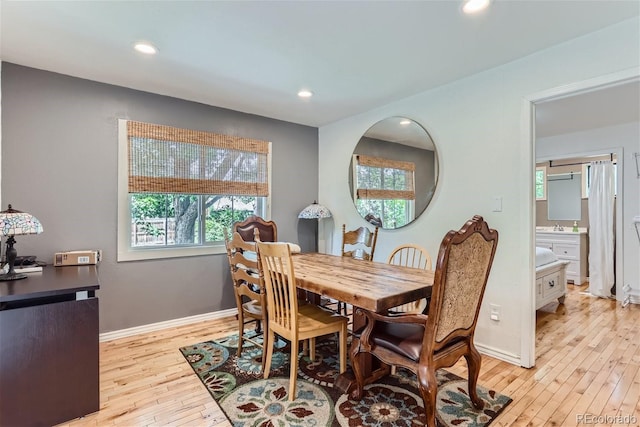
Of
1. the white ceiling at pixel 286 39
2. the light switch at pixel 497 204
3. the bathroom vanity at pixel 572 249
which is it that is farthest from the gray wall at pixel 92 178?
the bathroom vanity at pixel 572 249

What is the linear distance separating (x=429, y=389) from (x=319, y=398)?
0.80 m

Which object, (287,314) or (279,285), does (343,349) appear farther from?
(279,285)

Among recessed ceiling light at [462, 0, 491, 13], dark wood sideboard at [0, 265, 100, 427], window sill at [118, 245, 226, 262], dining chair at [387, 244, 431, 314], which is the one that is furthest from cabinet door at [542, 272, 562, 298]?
dark wood sideboard at [0, 265, 100, 427]

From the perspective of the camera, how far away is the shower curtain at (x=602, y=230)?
4504mm

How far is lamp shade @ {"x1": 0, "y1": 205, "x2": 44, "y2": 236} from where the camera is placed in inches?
70.2

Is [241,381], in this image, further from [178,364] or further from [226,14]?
[226,14]

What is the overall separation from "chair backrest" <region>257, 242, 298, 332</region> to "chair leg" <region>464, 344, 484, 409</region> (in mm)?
1039

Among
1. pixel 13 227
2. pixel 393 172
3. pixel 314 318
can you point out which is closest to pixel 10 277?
pixel 13 227

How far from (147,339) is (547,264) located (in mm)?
4481

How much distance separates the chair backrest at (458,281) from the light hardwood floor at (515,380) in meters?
0.70

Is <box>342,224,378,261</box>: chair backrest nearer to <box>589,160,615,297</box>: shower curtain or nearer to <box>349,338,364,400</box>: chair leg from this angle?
<box>349,338,364,400</box>: chair leg

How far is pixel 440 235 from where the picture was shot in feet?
10.1

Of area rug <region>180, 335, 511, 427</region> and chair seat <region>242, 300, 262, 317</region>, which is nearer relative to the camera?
area rug <region>180, 335, 511, 427</region>


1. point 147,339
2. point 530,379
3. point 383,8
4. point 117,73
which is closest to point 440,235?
point 530,379
